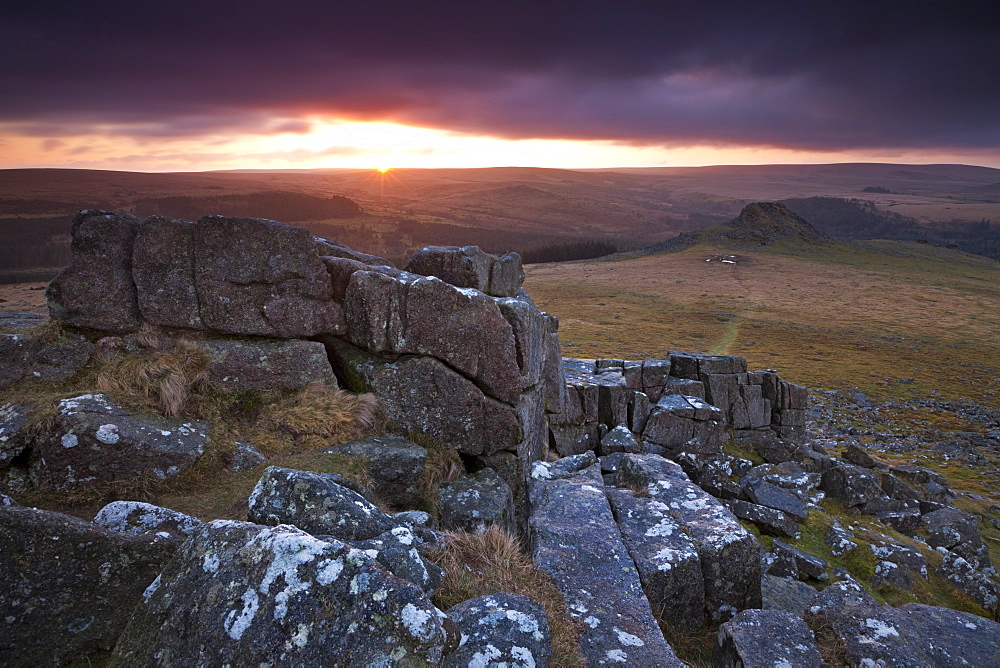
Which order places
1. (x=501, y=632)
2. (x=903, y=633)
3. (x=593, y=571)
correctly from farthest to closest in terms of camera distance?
(x=593, y=571) → (x=903, y=633) → (x=501, y=632)

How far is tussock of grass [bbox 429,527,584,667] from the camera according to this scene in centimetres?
646

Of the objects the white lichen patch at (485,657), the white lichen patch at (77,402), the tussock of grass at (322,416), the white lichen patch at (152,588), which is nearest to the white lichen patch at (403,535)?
the white lichen patch at (485,657)

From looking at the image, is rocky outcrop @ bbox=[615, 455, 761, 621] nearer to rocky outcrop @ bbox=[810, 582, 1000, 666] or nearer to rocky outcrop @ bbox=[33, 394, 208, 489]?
rocky outcrop @ bbox=[810, 582, 1000, 666]

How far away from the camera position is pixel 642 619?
752 centimetres

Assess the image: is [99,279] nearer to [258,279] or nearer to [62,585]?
[258,279]

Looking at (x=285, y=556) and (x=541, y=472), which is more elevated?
(x=285, y=556)

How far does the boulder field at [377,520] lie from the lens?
189 inches

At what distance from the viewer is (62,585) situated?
5023mm

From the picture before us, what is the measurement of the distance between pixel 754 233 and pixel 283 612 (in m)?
196

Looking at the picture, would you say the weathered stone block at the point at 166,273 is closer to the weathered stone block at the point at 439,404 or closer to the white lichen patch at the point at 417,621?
the weathered stone block at the point at 439,404

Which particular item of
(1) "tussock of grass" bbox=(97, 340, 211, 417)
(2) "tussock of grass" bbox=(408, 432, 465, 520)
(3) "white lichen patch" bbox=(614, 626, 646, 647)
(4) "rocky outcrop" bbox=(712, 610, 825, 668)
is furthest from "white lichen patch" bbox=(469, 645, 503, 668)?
(1) "tussock of grass" bbox=(97, 340, 211, 417)

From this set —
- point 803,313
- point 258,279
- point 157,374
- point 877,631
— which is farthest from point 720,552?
point 803,313

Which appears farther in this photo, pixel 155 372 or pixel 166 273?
pixel 166 273

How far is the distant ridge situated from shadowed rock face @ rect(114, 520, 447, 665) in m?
171
